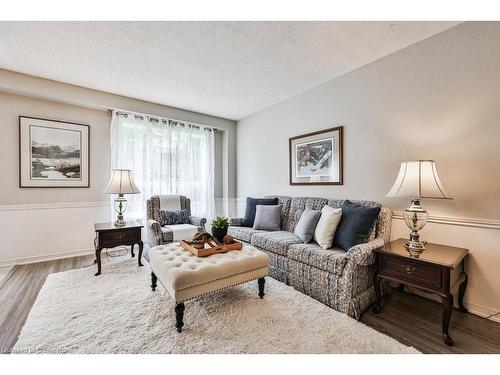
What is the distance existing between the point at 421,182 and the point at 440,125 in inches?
27.5

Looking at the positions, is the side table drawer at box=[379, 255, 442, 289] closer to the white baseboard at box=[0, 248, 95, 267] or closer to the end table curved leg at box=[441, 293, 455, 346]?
the end table curved leg at box=[441, 293, 455, 346]

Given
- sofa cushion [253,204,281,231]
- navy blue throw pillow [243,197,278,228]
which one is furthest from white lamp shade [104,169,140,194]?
sofa cushion [253,204,281,231]

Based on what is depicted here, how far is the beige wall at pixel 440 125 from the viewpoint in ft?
6.22

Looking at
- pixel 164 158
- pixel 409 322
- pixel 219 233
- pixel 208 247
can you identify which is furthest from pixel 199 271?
pixel 164 158

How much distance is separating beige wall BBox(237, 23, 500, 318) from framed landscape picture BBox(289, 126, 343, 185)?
4.1 inches

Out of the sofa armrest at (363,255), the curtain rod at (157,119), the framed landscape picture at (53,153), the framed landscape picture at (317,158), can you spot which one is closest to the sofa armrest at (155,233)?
the framed landscape picture at (53,153)

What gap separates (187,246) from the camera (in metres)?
2.22

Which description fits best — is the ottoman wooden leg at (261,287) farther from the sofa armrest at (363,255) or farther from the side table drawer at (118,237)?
the side table drawer at (118,237)

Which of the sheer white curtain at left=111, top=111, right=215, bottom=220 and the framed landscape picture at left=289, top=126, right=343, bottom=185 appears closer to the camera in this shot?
the framed landscape picture at left=289, top=126, right=343, bottom=185

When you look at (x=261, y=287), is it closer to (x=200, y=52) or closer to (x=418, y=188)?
(x=418, y=188)

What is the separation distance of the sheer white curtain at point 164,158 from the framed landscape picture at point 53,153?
44cm

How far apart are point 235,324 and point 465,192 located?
7.49ft

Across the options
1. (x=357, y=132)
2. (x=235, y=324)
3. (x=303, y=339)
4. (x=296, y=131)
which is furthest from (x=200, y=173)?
(x=303, y=339)

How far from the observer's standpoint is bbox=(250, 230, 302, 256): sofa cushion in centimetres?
254
